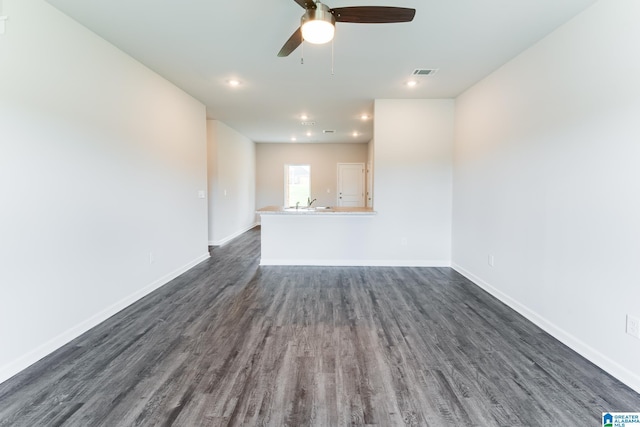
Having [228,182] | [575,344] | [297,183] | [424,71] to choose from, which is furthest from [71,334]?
[297,183]

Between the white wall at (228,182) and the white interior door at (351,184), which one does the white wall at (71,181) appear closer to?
the white wall at (228,182)

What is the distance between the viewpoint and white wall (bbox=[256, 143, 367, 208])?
8.94 meters

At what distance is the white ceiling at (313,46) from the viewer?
7.38ft

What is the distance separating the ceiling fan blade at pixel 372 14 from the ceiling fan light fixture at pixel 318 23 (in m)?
0.07

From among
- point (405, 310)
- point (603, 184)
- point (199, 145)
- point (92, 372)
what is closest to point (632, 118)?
point (603, 184)

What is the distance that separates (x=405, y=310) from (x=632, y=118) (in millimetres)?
2288

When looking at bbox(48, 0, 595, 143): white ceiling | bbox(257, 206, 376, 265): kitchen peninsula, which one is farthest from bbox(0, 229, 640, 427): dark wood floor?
bbox(48, 0, 595, 143): white ceiling

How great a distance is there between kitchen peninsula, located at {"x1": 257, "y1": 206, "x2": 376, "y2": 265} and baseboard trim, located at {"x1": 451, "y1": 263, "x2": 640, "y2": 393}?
199 cm

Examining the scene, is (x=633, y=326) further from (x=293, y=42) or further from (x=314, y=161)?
→ (x=314, y=161)

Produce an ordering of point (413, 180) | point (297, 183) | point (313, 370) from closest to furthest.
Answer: point (313, 370)
point (413, 180)
point (297, 183)

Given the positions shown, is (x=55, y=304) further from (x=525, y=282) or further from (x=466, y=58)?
(x=466, y=58)

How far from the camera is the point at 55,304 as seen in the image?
226 cm

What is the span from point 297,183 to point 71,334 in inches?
282

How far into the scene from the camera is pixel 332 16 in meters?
1.85
